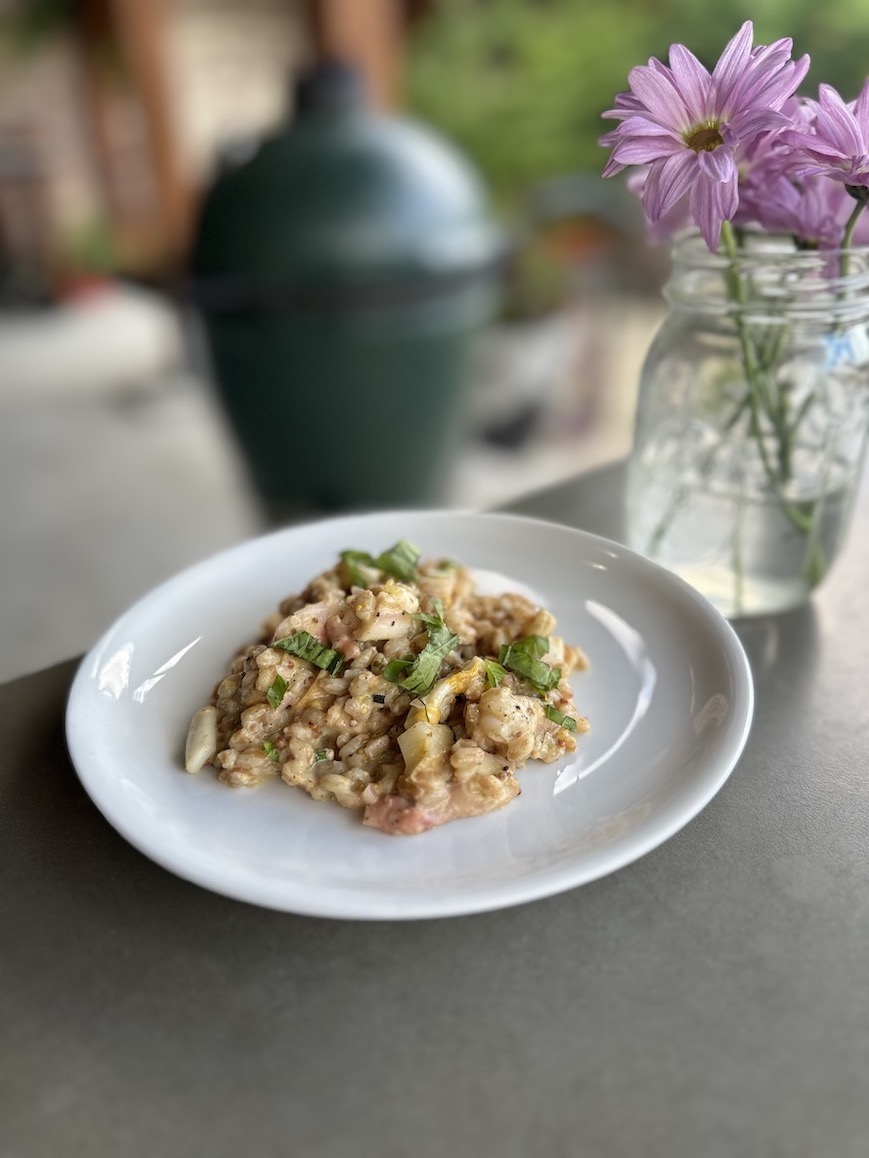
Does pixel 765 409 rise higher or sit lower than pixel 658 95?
lower

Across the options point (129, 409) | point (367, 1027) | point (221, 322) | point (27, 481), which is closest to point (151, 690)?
point (367, 1027)

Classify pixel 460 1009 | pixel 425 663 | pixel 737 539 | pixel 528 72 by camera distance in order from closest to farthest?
pixel 460 1009
pixel 425 663
pixel 737 539
pixel 528 72

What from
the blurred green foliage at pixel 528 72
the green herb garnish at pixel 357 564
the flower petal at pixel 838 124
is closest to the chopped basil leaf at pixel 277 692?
the green herb garnish at pixel 357 564

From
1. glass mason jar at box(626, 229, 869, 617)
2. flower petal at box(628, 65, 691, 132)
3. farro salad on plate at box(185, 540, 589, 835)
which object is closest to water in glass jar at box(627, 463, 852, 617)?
glass mason jar at box(626, 229, 869, 617)

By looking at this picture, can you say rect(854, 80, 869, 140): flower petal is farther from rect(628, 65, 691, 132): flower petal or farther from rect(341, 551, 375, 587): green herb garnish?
rect(341, 551, 375, 587): green herb garnish

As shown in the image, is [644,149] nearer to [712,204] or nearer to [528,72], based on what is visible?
[712,204]

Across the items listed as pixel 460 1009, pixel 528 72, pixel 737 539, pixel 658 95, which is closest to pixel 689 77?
pixel 658 95

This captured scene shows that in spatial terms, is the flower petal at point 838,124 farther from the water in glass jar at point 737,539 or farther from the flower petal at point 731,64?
the water in glass jar at point 737,539
